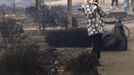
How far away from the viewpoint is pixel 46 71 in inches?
307

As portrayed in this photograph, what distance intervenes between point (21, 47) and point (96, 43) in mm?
2250

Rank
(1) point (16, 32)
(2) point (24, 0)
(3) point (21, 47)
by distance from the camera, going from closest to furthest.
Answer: (3) point (21, 47)
(1) point (16, 32)
(2) point (24, 0)

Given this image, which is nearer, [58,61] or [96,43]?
[58,61]

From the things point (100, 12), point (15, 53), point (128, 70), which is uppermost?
point (100, 12)

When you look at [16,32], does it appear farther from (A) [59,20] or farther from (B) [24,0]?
(B) [24,0]

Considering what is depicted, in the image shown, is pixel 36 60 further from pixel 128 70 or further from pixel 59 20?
pixel 59 20

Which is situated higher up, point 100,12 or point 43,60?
point 100,12

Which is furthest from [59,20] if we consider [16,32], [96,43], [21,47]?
[21,47]

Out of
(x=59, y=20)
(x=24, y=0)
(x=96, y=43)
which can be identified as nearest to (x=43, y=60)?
(x=96, y=43)

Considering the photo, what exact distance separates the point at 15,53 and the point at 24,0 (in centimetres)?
5556

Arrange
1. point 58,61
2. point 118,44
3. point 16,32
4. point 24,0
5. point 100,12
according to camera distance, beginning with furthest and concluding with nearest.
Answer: point 24,0, point 16,32, point 118,44, point 100,12, point 58,61

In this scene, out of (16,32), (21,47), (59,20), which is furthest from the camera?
(59,20)

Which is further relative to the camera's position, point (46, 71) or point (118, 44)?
point (118, 44)

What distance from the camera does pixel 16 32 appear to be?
16.0 m
